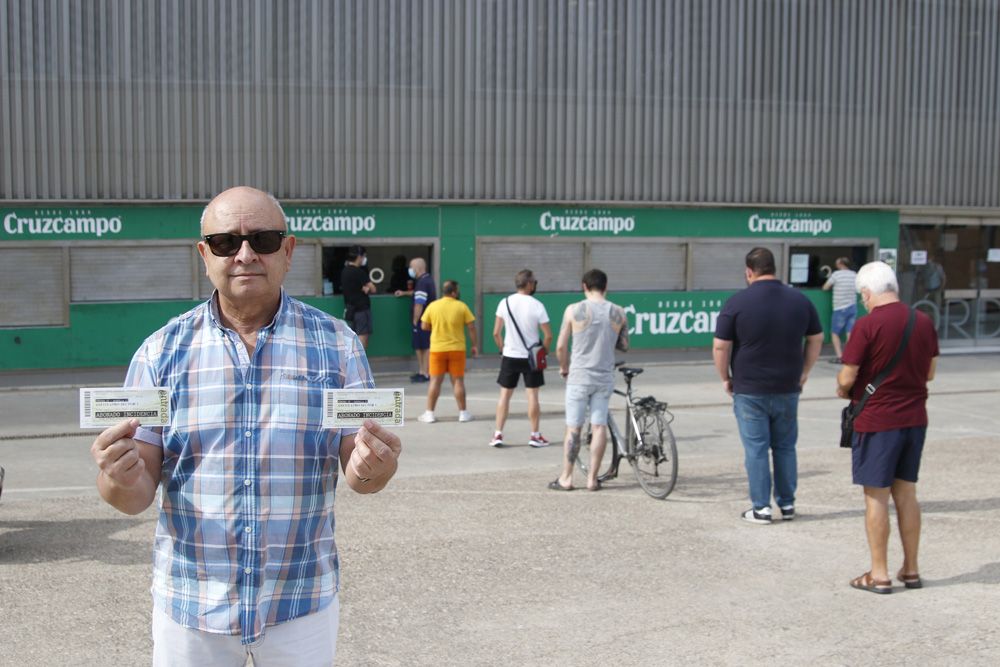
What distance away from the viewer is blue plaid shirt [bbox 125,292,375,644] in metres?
3.04

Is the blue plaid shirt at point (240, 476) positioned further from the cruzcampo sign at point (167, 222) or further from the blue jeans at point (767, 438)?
the cruzcampo sign at point (167, 222)

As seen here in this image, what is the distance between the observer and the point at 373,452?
2.90m

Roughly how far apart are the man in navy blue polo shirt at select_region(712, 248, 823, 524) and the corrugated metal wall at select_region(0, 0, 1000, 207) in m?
9.33

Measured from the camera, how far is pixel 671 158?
59.5 feet

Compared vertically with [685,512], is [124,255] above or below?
above

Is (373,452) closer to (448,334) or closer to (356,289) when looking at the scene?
(448,334)

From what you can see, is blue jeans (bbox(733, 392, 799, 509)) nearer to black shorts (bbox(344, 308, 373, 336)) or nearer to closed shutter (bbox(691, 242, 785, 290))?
black shorts (bbox(344, 308, 373, 336))

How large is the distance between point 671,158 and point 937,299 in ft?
19.6

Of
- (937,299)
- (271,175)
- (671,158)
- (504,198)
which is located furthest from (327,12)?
(937,299)

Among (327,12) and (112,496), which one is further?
(327,12)

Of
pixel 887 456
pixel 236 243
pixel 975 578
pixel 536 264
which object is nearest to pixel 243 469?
pixel 236 243

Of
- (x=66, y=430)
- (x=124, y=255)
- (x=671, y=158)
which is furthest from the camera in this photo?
(x=671, y=158)

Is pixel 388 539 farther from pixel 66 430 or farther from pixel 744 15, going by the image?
pixel 744 15

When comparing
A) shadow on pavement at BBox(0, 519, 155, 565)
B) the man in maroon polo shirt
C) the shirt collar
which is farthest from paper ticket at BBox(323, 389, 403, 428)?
shadow on pavement at BBox(0, 519, 155, 565)
